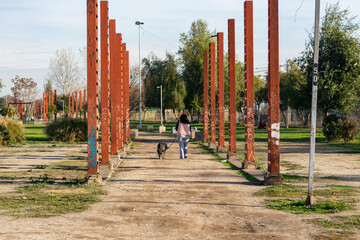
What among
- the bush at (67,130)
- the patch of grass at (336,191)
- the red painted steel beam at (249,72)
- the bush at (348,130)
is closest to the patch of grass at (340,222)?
the patch of grass at (336,191)

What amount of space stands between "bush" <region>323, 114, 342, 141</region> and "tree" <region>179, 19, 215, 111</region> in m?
45.3

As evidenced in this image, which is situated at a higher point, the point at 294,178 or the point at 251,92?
the point at 251,92

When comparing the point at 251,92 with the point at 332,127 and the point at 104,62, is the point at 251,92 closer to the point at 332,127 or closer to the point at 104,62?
the point at 104,62

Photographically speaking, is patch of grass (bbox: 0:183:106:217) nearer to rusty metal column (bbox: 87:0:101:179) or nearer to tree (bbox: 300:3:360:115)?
rusty metal column (bbox: 87:0:101:179)

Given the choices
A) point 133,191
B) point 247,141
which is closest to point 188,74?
point 247,141

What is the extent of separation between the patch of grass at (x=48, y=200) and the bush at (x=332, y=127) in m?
22.3

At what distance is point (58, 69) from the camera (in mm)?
81188

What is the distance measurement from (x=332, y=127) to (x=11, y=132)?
20139 mm

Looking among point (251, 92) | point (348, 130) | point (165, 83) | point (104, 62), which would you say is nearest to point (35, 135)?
point (348, 130)

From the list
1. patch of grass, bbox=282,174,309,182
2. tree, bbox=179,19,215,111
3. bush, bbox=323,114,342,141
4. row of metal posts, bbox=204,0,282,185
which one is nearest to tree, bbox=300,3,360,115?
bush, bbox=323,114,342,141

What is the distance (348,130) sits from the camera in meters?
30.2

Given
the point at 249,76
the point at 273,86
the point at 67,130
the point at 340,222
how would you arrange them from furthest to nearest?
the point at 67,130
the point at 249,76
the point at 273,86
the point at 340,222

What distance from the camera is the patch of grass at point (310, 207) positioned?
8.64 m

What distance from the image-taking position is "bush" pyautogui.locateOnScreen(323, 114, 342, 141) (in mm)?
30578
